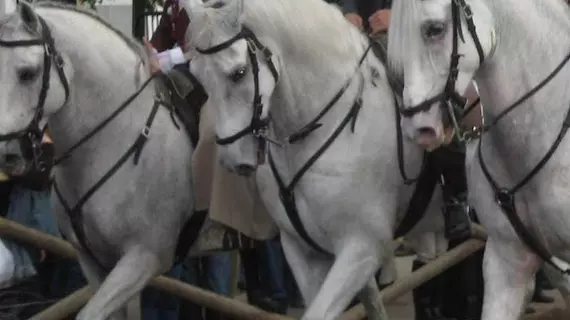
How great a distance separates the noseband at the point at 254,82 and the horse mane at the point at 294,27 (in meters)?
0.03

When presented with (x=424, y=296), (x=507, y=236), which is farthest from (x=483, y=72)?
(x=424, y=296)

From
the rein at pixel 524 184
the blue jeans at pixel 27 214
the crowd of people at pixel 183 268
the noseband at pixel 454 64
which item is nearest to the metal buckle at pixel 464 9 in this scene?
the noseband at pixel 454 64

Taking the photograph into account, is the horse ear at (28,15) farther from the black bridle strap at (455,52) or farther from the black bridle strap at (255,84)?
the black bridle strap at (455,52)

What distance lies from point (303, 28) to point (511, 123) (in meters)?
0.93

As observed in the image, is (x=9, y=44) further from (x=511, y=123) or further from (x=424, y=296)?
(x=424, y=296)

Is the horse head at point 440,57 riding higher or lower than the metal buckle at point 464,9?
lower

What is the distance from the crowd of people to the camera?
18.2ft

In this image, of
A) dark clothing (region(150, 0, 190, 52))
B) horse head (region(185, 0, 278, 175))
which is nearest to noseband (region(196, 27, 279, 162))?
horse head (region(185, 0, 278, 175))

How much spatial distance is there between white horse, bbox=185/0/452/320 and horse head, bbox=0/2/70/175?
53cm

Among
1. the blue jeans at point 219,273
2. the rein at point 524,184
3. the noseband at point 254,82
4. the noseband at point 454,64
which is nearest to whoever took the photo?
the noseband at point 454,64

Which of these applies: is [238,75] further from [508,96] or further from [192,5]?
[508,96]

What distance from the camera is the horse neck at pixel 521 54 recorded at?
388 cm

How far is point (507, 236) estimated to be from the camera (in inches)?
159

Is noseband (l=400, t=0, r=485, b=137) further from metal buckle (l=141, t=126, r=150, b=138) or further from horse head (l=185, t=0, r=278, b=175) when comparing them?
metal buckle (l=141, t=126, r=150, b=138)
